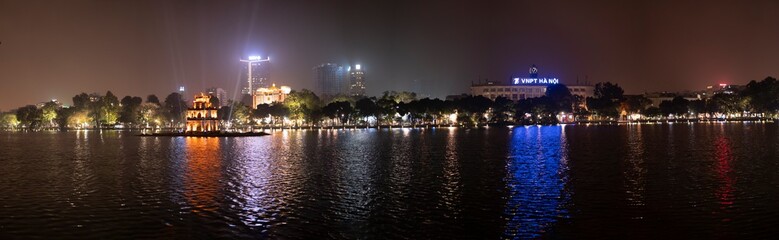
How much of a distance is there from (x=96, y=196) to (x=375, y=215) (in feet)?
49.8

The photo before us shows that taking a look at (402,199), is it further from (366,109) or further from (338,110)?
(366,109)

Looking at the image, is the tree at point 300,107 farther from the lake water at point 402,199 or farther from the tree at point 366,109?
the lake water at point 402,199

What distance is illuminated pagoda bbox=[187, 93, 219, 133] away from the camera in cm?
13988

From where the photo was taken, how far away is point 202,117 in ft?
460

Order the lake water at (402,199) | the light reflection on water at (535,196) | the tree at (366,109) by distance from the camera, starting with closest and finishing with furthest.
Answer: the lake water at (402,199) → the light reflection on water at (535,196) → the tree at (366,109)

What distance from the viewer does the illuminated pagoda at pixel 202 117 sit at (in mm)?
139875

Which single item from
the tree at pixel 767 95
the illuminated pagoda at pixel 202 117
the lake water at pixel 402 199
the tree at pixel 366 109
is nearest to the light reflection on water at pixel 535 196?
the lake water at pixel 402 199

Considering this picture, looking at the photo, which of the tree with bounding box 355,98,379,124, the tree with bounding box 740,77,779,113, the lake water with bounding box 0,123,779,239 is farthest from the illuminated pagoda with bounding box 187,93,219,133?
the tree with bounding box 740,77,779,113

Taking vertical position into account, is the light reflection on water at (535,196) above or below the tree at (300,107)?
below

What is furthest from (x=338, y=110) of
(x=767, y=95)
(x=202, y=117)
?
(x=767, y=95)

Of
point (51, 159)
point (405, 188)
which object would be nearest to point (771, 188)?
point (405, 188)

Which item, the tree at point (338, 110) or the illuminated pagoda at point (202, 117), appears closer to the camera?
the illuminated pagoda at point (202, 117)

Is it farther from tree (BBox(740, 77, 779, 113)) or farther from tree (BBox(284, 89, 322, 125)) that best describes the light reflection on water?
tree (BBox(740, 77, 779, 113))

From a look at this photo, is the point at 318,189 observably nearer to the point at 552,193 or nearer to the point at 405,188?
the point at 405,188
